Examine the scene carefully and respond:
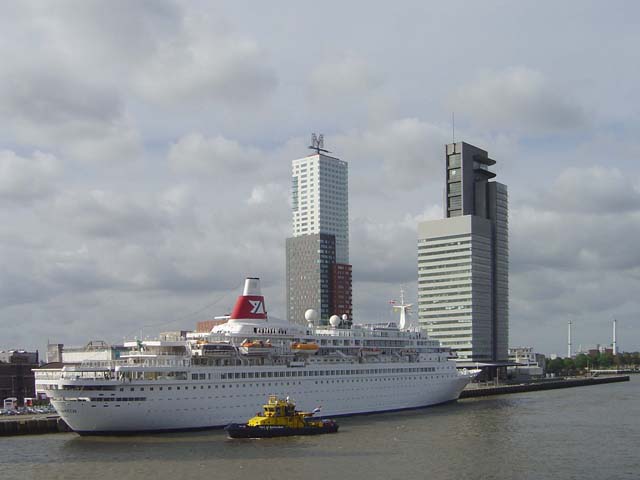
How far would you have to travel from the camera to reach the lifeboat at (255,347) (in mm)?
69438

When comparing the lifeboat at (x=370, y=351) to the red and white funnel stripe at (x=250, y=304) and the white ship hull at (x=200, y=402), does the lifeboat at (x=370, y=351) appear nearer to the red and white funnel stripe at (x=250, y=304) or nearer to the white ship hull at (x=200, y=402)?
the white ship hull at (x=200, y=402)

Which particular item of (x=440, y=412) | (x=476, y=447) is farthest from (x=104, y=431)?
(x=440, y=412)

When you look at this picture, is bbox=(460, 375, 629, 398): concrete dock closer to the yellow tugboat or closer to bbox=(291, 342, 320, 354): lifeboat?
bbox=(291, 342, 320, 354): lifeboat

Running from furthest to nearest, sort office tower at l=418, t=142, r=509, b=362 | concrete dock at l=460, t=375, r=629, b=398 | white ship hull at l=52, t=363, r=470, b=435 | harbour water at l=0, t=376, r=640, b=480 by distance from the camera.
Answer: office tower at l=418, t=142, r=509, b=362
concrete dock at l=460, t=375, r=629, b=398
white ship hull at l=52, t=363, r=470, b=435
harbour water at l=0, t=376, r=640, b=480

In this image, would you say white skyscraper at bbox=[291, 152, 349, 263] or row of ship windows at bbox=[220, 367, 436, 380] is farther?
white skyscraper at bbox=[291, 152, 349, 263]

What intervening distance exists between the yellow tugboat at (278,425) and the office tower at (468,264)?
10432cm

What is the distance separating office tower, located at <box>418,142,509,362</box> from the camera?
535ft

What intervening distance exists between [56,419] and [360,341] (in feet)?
100

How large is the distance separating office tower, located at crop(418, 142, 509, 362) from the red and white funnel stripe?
93.4 meters

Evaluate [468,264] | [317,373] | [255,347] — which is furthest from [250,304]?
[468,264]

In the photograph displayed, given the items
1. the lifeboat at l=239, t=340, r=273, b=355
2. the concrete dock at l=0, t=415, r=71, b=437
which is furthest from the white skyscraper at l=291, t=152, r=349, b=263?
the concrete dock at l=0, t=415, r=71, b=437

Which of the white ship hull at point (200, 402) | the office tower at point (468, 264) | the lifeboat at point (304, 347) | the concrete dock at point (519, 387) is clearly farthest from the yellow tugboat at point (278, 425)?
the office tower at point (468, 264)

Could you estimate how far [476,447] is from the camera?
54.5m

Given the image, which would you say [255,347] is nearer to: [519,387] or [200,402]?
[200,402]
